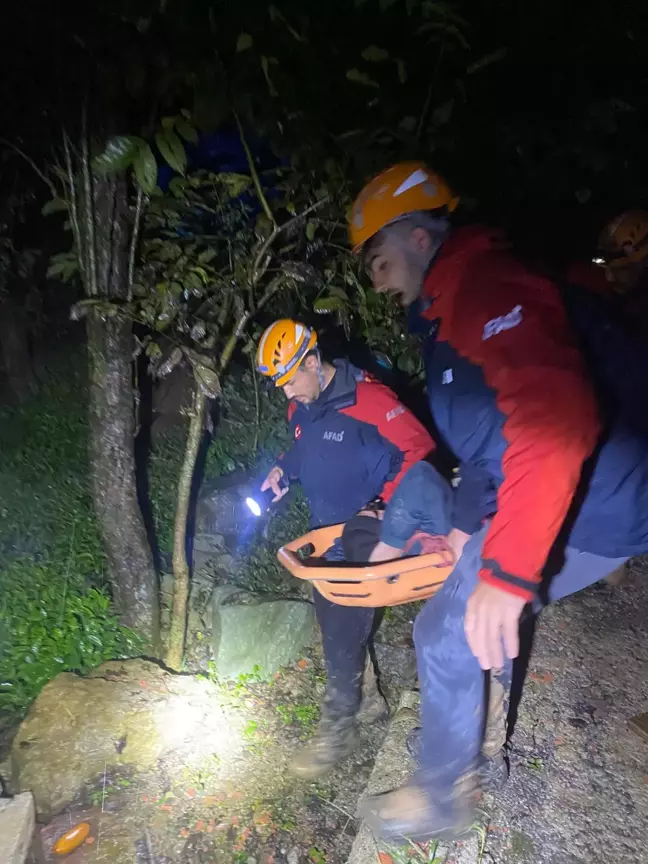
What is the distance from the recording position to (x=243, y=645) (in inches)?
144

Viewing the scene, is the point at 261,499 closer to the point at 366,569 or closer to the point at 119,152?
the point at 366,569

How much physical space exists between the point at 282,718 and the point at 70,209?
2618 mm

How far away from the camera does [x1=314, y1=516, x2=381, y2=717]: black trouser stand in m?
2.94

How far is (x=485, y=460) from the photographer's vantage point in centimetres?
214

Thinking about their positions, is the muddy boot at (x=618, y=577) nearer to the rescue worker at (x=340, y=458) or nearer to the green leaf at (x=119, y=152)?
the rescue worker at (x=340, y=458)

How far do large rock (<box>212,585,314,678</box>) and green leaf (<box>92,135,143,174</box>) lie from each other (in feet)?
7.76

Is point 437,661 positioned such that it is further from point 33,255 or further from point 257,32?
point 33,255

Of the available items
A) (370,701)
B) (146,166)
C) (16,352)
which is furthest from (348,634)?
(16,352)

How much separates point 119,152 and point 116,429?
1.36 metres

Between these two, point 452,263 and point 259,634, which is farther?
point 259,634

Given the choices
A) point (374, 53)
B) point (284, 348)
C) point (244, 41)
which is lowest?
point (284, 348)

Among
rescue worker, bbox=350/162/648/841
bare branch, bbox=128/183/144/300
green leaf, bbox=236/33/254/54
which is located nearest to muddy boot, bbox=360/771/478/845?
rescue worker, bbox=350/162/648/841

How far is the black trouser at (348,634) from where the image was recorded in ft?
9.66

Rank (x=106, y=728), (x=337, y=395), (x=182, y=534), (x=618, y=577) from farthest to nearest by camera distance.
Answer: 1. (x=618, y=577)
2. (x=182, y=534)
3. (x=106, y=728)
4. (x=337, y=395)
